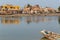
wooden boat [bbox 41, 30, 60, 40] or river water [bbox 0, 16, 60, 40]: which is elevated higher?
wooden boat [bbox 41, 30, 60, 40]

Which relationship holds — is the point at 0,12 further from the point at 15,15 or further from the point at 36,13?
the point at 36,13

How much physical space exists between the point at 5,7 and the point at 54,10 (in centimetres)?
1279

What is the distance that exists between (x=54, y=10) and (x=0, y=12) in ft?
46.3

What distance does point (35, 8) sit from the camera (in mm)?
56031

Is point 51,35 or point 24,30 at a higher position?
point 51,35

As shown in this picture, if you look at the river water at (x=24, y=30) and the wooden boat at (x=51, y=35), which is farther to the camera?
the river water at (x=24, y=30)

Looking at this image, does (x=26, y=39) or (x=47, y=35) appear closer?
(x=47, y=35)

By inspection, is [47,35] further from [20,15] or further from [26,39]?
[20,15]

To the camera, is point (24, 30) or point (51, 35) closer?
point (51, 35)

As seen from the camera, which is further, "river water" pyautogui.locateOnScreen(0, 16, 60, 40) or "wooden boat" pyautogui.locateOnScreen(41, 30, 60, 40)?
"river water" pyautogui.locateOnScreen(0, 16, 60, 40)

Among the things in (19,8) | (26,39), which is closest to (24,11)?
(19,8)

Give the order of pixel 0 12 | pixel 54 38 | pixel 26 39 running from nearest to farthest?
pixel 54 38
pixel 26 39
pixel 0 12

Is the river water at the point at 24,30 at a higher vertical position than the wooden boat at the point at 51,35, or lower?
lower

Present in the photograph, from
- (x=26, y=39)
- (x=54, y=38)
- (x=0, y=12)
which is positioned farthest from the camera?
(x=0, y=12)
